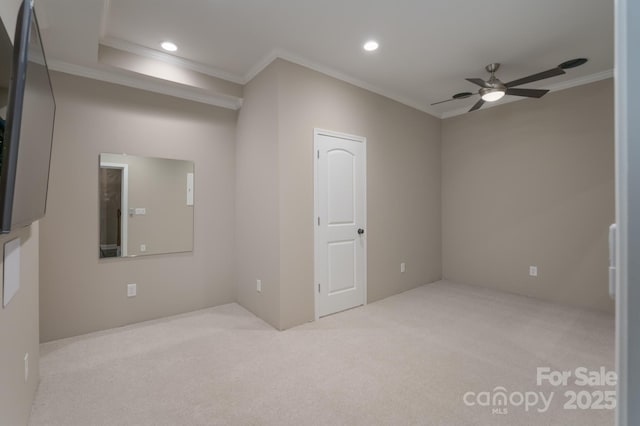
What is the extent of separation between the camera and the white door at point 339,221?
326cm

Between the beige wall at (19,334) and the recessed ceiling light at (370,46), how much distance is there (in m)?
2.48

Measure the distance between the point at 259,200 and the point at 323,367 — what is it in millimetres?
1792

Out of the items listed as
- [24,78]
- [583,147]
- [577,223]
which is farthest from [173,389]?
[583,147]

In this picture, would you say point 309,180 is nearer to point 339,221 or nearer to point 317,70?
point 339,221

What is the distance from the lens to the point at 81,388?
6.58 ft

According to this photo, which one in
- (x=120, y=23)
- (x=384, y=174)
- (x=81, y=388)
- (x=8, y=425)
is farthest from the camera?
(x=384, y=174)

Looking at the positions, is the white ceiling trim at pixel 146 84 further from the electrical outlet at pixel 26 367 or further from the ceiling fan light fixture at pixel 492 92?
the ceiling fan light fixture at pixel 492 92

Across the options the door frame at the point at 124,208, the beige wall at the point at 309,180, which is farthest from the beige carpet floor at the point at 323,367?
the door frame at the point at 124,208

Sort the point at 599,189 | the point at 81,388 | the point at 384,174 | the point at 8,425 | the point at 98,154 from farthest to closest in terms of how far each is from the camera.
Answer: the point at 384,174, the point at 599,189, the point at 98,154, the point at 81,388, the point at 8,425

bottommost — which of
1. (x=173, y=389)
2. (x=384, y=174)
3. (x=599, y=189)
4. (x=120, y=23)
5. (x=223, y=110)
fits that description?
(x=173, y=389)

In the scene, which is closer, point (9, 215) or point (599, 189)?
point (9, 215)

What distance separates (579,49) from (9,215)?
441 centimetres

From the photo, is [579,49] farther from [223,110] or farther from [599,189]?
[223,110]

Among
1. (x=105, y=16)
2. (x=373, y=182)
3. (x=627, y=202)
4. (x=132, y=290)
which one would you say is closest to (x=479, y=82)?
(x=373, y=182)
